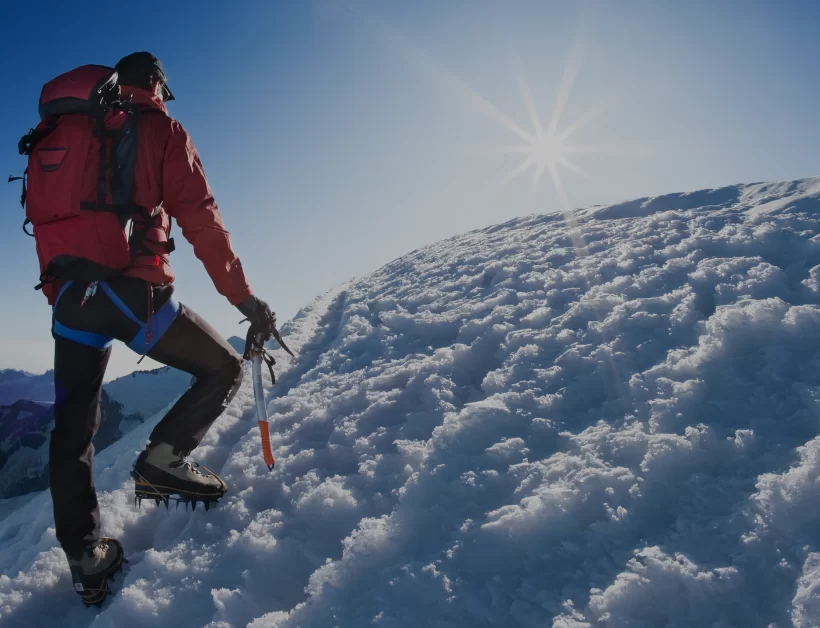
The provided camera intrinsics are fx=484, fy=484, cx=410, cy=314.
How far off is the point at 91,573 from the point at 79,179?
1.94m

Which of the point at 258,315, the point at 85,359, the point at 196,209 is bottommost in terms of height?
the point at 85,359

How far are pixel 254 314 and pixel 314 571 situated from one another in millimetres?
1438

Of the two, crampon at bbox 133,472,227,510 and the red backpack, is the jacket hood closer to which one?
the red backpack

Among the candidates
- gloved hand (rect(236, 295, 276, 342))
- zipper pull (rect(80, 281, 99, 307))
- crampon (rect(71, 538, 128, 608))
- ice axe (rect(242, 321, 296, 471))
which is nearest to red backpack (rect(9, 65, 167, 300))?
zipper pull (rect(80, 281, 99, 307))

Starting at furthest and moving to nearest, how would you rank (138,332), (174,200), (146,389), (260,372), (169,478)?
(146,389)
(260,372)
(169,478)
(174,200)
(138,332)

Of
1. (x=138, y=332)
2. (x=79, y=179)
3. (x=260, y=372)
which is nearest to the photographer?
(x=79, y=179)

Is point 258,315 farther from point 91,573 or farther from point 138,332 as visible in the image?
point 91,573

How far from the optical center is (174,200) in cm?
270

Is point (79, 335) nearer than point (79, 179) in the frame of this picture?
No

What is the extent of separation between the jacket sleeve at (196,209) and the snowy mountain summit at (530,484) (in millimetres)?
1412

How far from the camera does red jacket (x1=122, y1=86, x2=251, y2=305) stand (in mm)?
2578

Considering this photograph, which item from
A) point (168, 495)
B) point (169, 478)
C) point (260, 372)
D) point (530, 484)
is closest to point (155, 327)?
point (260, 372)

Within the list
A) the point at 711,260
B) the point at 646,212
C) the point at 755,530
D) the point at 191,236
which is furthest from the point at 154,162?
the point at 646,212

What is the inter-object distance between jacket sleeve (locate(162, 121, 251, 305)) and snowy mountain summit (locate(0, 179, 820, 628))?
4.63ft
